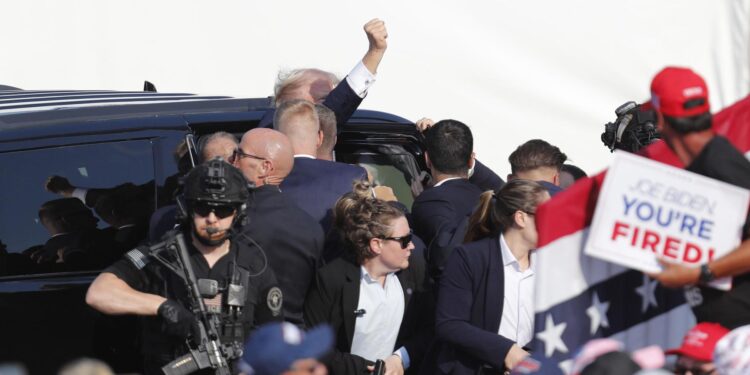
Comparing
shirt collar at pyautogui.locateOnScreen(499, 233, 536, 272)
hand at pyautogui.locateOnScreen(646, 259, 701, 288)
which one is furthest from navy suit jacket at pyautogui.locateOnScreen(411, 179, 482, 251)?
hand at pyautogui.locateOnScreen(646, 259, 701, 288)

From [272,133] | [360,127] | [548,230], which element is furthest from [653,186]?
[360,127]

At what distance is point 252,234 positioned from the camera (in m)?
5.65

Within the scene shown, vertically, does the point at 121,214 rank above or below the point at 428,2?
below

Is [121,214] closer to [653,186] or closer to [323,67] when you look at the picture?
[653,186]

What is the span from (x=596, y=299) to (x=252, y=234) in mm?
1407

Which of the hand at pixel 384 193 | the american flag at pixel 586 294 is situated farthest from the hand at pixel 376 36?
the american flag at pixel 586 294

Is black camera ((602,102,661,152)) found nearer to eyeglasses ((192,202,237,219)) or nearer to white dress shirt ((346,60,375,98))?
white dress shirt ((346,60,375,98))

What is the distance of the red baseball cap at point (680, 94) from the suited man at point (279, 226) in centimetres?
177

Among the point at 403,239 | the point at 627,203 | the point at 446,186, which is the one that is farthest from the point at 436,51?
the point at 627,203

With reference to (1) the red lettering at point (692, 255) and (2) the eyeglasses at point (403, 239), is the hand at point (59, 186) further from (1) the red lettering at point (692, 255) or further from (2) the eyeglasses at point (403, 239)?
(1) the red lettering at point (692, 255)

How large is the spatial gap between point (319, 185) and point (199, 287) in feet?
3.79

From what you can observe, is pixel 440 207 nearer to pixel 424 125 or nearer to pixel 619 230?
pixel 424 125

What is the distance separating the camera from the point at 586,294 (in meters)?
4.86

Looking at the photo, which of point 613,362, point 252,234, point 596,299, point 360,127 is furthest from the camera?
point 360,127
